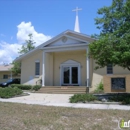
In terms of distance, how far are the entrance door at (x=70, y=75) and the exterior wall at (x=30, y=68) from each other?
3255 millimetres

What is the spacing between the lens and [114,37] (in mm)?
12305

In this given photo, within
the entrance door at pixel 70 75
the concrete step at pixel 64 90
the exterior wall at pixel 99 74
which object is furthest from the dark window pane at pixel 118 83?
the entrance door at pixel 70 75

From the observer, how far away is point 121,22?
43.1 ft

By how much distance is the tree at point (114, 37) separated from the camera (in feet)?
38.1

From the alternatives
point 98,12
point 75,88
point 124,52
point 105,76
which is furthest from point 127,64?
point 75,88

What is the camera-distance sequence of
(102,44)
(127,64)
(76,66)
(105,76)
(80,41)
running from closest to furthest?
(102,44) < (127,64) < (105,76) < (80,41) < (76,66)

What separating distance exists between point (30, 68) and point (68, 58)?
5366 millimetres

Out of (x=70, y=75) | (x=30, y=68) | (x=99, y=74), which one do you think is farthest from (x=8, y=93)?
(x=99, y=74)

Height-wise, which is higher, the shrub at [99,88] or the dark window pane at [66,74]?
the dark window pane at [66,74]

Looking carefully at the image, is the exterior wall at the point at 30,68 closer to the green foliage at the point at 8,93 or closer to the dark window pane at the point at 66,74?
the dark window pane at the point at 66,74

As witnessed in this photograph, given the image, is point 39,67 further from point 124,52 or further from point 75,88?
point 124,52

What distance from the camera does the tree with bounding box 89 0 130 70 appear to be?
11617 mm

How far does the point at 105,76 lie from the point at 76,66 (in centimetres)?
538

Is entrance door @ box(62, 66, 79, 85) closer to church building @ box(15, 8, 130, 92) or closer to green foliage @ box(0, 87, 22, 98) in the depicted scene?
church building @ box(15, 8, 130, 92)
